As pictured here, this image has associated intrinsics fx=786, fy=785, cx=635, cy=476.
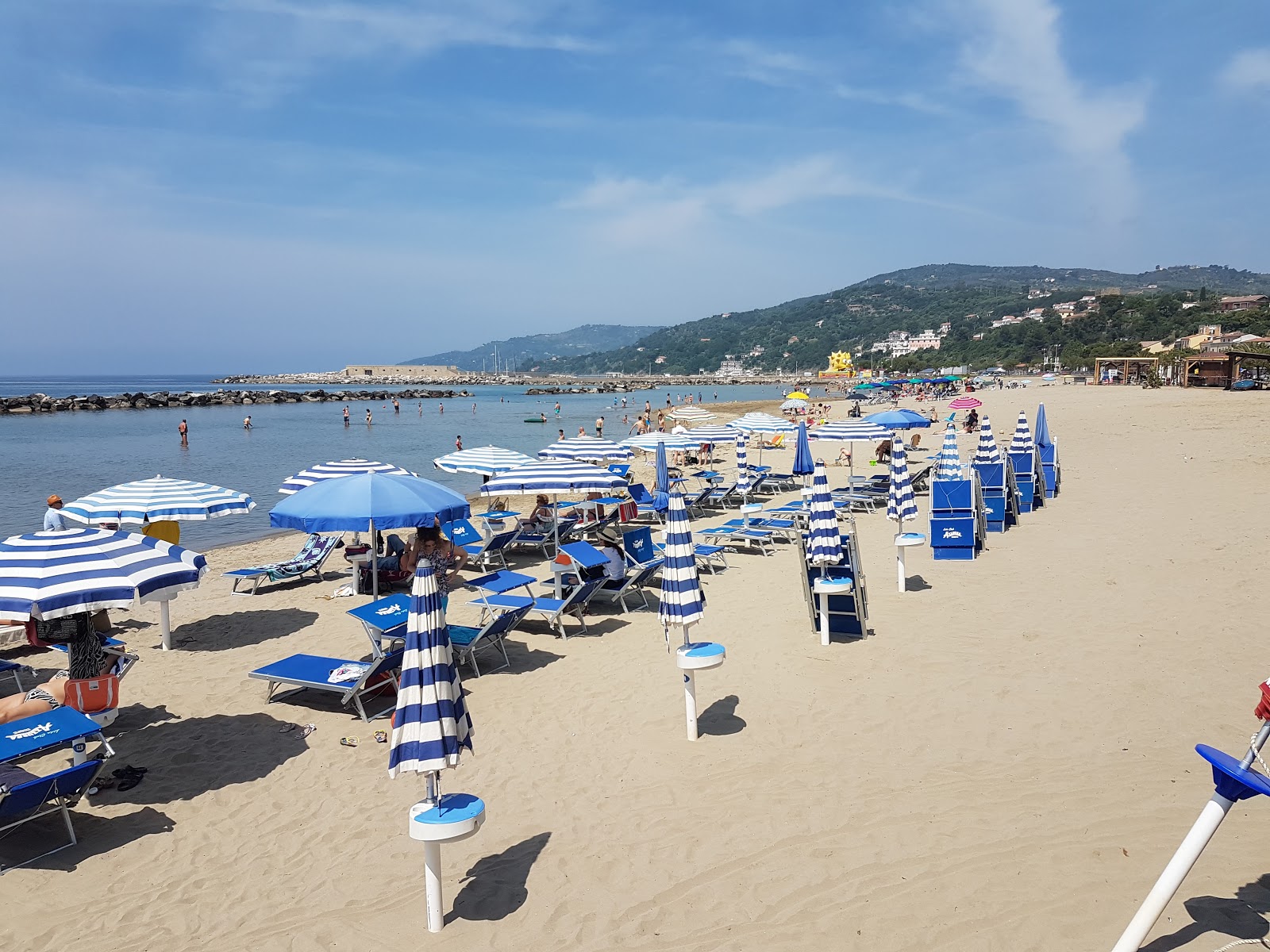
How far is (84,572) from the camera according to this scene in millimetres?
5059

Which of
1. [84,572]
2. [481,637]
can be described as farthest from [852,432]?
[84,572]

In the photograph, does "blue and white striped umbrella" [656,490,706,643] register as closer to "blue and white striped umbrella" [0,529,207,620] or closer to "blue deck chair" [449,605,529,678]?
"blue deck chair" [449,605,529,678]

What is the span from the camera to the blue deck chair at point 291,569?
10.6 metres

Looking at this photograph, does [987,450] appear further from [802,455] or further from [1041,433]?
[1041,433]

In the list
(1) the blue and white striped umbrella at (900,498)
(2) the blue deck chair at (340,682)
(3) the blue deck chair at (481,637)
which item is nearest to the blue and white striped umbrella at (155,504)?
(2) the blue deck chair at (340,682)

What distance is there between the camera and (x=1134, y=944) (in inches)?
125

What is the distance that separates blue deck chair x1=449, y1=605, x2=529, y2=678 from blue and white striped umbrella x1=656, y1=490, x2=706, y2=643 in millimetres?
2172

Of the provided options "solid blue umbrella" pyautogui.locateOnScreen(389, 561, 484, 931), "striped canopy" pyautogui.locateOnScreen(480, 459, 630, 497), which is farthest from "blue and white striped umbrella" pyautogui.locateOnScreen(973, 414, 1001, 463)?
"solid blue umbrella" pyautogui.locateOnScreen(389, 561, 484, 931)

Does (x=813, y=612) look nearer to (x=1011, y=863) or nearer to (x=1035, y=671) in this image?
(x=1035, y=671)

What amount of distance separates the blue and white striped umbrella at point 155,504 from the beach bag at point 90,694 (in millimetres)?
3102

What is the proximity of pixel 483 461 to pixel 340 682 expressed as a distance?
24.0 ft

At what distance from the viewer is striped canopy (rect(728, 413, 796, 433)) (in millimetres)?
18953

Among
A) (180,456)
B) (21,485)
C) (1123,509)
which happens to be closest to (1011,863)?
(1123,509)

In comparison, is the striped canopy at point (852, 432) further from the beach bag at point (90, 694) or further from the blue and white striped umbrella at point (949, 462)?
the beach bag at point (90, 694)
